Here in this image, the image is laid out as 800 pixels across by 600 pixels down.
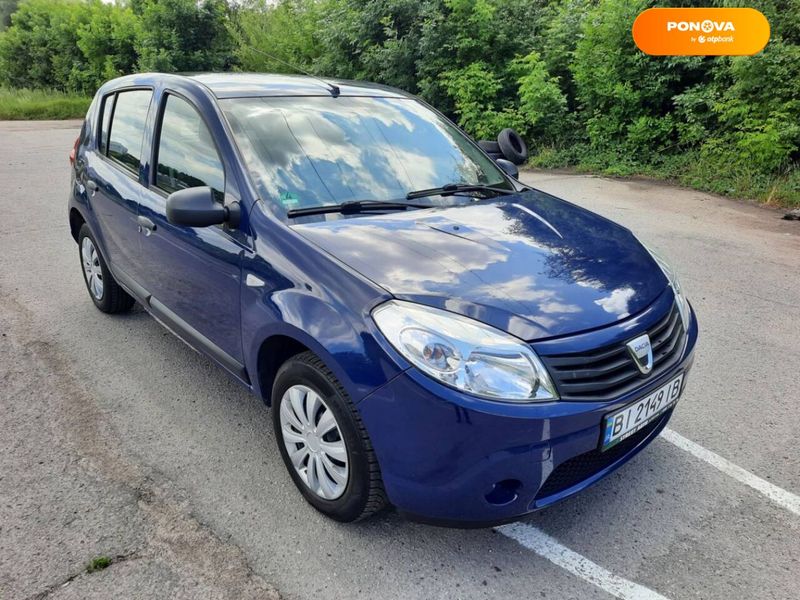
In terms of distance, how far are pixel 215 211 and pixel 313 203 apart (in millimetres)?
423

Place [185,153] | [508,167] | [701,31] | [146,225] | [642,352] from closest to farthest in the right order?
[642,352]
[185,153]
[146,225]
[508,167]
[701,31]

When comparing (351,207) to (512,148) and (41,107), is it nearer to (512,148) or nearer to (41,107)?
(512,148)

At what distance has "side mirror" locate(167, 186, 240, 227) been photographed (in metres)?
2.50

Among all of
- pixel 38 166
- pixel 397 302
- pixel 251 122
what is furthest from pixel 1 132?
pixel 397 302

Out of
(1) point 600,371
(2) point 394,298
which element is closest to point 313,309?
(2) point 394,298

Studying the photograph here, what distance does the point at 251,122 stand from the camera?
2859mm

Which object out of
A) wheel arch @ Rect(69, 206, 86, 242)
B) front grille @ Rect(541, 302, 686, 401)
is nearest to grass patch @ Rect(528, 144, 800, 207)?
front grille @ Rect(541, 302, 686, 401)

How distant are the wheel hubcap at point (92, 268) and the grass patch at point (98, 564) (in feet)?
Result: 8.85

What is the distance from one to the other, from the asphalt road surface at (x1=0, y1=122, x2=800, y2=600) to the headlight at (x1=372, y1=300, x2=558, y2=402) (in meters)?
0.77

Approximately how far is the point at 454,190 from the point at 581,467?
5.13ft

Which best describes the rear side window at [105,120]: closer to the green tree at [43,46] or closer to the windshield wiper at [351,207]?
the windshield wiper at [351,207]

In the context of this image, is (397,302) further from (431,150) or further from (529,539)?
(431,150)

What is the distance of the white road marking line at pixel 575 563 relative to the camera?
209 centimetres

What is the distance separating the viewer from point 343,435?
2.16 meters
